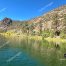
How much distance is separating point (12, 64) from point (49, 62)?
53.5 ft

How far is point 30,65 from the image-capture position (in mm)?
77125

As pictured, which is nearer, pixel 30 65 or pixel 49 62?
pixel 30 65

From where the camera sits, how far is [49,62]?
83812 mm

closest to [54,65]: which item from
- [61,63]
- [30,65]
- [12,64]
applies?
[61,63]

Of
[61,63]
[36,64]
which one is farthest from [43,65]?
[61,63]

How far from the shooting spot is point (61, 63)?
82.3m

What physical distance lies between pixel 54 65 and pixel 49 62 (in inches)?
192

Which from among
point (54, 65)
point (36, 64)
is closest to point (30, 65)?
point (36, 64)

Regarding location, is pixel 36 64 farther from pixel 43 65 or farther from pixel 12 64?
pixel 12 64

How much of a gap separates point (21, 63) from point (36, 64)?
6.15 m

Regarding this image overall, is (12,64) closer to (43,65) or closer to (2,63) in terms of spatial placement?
(2,63)

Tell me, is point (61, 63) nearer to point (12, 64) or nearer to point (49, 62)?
point (49, 62)

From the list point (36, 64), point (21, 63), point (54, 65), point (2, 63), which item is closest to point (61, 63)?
point (54, 65)

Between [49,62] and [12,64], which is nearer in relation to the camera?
[12,64]
